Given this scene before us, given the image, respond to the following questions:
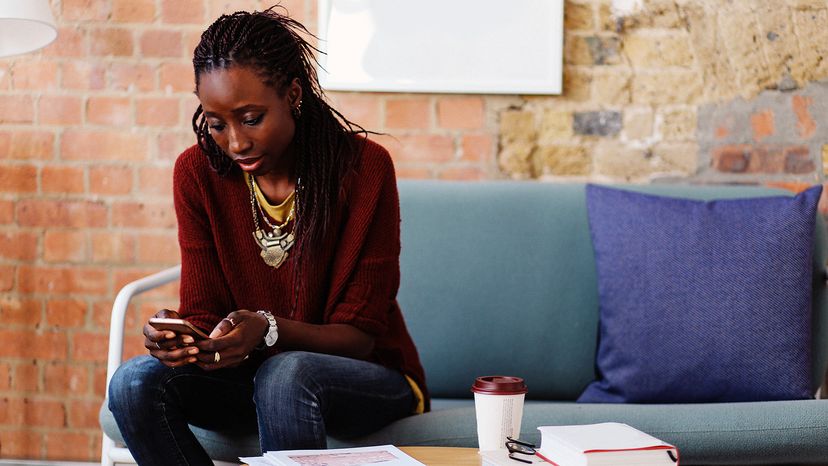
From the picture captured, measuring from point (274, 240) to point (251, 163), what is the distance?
17cm

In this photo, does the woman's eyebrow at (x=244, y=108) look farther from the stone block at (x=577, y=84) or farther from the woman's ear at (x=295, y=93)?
the stone block at (x=577, y=84)

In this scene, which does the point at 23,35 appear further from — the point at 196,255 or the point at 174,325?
the point at 174,325

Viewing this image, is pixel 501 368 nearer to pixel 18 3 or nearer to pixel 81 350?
pixel 81 350

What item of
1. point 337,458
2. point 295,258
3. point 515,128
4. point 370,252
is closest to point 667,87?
point 515,128

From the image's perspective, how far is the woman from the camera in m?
1.51

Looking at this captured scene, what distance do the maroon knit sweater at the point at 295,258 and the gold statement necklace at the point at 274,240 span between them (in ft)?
0.04

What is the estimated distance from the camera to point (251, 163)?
165 centimetres

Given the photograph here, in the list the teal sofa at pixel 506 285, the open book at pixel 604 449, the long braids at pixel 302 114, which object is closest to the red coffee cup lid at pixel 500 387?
the open book at pixel 604 449

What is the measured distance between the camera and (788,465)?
69.9 inches

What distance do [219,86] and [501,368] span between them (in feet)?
3.25

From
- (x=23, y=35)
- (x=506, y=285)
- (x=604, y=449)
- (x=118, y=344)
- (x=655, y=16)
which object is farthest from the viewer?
(x=655, y=16)

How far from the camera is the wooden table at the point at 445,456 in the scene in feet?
4.19

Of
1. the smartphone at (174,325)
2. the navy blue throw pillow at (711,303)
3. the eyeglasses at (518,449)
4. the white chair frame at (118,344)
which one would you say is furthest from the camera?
the navy blue throw pillow at (711,303)

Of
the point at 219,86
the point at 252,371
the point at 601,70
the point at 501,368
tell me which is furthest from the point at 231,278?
the point at 601,70
